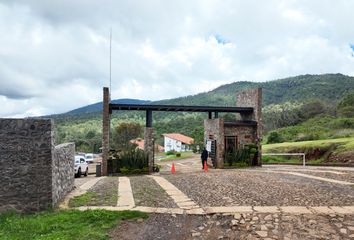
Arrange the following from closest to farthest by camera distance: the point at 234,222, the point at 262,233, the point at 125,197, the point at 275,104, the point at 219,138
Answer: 1. the point at 262,233
2. the point at 234,222
3. the point at 125,197
4. the point at 219,138
5. the point at 275,104

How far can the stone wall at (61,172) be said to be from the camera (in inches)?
304

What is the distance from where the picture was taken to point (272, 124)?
59625mm

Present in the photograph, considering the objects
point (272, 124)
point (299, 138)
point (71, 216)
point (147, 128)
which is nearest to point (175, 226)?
point (71, 216)

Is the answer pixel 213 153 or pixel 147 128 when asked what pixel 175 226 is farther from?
pixel 213 153

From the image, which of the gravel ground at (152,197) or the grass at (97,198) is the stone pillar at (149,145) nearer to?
the gravel ground at (152,197)

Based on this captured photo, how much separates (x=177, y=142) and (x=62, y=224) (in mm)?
71848

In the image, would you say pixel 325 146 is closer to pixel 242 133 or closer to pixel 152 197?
pixel 242 133

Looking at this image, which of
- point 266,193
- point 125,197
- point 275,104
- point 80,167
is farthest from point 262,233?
point 275,104

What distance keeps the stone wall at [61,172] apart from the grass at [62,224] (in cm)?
83

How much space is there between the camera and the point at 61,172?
8664 mm

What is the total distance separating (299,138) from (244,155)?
1516 centimetres

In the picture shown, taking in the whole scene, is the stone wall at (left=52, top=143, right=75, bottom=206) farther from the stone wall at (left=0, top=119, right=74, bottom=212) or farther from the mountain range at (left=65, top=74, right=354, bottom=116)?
the mountain range at (left=65, top=74, right=354, bottom=116)

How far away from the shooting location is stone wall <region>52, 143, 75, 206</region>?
25.3ft

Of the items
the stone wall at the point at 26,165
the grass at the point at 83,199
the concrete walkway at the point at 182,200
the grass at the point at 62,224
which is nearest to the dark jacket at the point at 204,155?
the concrete walkway at the point at 182,200
